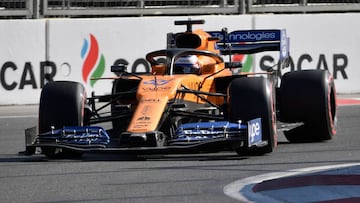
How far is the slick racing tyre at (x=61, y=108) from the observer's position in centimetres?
1196

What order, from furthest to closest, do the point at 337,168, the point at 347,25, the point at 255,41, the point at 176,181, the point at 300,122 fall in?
the point at 347,25 → the point at 255,41 → the point at 300,122 → the point at 337,168 → the point at 176,181

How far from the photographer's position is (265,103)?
37.9 ft

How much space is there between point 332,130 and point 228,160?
2284 mm

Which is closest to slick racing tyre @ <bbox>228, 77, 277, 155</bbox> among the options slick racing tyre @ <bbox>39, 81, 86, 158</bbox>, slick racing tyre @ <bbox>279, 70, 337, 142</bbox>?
slick racing tyre @ <bbox>279, 70, 337, 142</bbox>

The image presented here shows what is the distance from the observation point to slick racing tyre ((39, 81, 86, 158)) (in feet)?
39.2

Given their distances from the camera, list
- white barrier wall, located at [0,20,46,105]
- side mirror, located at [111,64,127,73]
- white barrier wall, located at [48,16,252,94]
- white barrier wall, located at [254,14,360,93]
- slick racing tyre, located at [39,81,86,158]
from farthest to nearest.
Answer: white barrier wall, located at [254,14,360,93] < white barrier wall, located at [48,16,252,94] < white barrier wall, located at [0,20,46,105] < side mirror, located at [111,64,127,73] < slick racing tyre, located at [39,81,86,158]

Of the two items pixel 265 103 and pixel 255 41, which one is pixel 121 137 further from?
pixel 255 41

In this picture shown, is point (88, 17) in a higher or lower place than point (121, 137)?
higher

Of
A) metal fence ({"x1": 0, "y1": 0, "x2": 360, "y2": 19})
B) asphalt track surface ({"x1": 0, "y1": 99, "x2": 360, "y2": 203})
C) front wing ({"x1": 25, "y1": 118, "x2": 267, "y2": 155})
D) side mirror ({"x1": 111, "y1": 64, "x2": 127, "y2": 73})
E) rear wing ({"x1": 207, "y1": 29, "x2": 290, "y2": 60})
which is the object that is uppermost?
metal fence ({"x1": 0, "y1": 0, "x2": 360, "y2": 19})

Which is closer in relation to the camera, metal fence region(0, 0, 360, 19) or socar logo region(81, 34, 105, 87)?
socar logo region(81, 34, 105, 87)

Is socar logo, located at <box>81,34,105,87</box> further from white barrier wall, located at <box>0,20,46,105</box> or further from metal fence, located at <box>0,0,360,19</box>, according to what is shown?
metal fence, located at <box>0,0,360,19</box>

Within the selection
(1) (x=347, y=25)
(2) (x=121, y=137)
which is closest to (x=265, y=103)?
(2) (x=121, y=137)

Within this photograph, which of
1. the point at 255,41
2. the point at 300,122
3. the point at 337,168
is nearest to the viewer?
the point at 337,168

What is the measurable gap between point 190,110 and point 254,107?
41.3 inches
